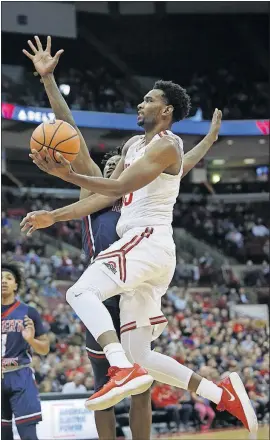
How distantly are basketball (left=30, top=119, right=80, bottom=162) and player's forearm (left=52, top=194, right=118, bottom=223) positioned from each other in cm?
67

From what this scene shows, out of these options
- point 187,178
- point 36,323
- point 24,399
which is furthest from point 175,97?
point 187,178

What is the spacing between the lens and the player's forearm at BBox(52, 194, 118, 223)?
4.68 m

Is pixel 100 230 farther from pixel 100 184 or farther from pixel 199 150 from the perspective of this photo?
pixel 100 184

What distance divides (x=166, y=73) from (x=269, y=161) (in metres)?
5.19

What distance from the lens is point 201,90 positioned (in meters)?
25.2

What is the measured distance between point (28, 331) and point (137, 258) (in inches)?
99.4

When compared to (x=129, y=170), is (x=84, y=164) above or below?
above

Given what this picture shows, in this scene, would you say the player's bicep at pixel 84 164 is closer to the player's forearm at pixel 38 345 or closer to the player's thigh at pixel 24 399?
the player's forearm at pixel 38 345

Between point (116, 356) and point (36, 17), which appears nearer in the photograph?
point (116, 356)

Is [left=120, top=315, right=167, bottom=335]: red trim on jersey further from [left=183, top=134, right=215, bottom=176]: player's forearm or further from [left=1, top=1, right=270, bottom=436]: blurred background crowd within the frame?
[left=1, top=1, right=270, bottom=436]: blurred background crowd

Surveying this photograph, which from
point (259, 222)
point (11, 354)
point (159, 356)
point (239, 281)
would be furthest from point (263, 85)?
point (159, 356)

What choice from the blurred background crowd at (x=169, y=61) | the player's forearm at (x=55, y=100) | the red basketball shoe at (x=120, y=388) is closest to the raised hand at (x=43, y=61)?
the player's forearm at (x=55, y=100)

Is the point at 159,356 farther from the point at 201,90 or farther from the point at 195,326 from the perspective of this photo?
the point at 201,90

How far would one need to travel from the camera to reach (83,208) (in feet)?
15.8
